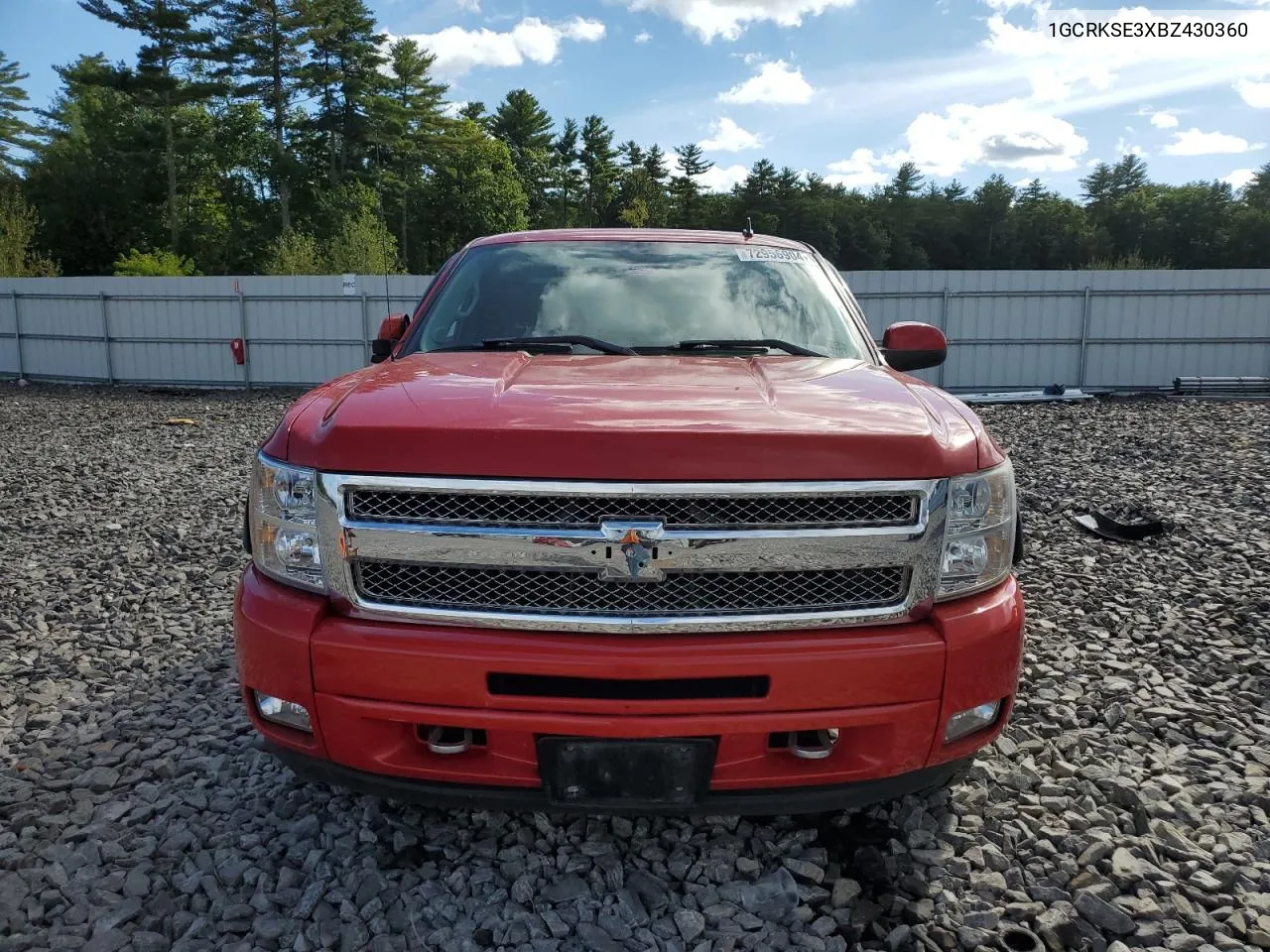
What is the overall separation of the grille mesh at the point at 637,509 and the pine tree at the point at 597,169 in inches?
2968

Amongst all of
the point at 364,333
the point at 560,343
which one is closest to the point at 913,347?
the point at 560,343

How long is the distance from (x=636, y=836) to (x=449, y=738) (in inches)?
31.7

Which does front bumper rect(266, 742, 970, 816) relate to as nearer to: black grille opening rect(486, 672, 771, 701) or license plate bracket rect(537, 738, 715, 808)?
license plate bracket rect(537, 738, 715, 808)

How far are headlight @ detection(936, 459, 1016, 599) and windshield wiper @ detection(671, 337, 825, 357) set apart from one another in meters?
0.96

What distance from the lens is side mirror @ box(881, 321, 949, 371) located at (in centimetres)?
343

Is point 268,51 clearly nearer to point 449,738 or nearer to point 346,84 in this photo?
point 346,84

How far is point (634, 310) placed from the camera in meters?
3.13

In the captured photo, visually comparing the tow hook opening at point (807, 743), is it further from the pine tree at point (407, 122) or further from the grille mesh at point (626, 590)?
the pine tree at point (407, 122)

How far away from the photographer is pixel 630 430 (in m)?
1.90

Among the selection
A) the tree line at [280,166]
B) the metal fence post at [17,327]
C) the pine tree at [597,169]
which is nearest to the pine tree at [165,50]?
the tree line at [280,166]

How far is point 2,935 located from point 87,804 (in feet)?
2.04

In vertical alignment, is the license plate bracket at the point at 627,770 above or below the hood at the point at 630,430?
below

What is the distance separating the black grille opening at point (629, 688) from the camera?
191cm

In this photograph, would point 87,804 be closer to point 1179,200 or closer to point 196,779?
point 196,779
